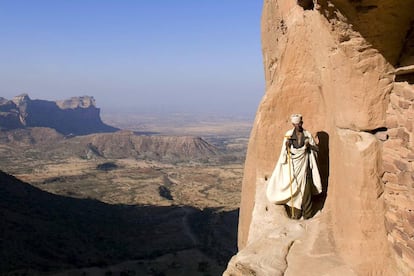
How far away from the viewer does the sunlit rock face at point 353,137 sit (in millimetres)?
6027

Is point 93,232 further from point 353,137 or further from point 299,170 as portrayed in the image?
point 353,137

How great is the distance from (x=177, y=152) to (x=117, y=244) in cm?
10195

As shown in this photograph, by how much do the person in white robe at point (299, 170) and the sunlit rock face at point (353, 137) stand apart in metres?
0.39

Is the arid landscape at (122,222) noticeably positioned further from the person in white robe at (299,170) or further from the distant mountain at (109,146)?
the distant mountain at (109,146)

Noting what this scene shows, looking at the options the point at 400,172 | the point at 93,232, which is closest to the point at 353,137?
the point at 400,172

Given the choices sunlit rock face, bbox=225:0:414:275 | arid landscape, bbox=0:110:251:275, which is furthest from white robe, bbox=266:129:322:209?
arid landscape, bbox=0:110:251:275

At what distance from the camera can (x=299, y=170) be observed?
9102 mm

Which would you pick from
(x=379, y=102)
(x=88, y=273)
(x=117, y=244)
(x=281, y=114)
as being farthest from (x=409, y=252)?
(x=117, y=244)

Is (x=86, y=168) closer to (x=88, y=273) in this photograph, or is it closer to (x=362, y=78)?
(x=88, y=273)

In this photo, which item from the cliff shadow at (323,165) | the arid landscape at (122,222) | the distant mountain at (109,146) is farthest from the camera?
the distant mountain at (109,146)

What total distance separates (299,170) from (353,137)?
7.42ft

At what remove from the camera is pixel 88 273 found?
28.3 metres

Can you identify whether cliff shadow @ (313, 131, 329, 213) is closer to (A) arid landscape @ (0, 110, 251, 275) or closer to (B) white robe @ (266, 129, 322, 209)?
(B) white robe @ (266, 129, 322, 209)

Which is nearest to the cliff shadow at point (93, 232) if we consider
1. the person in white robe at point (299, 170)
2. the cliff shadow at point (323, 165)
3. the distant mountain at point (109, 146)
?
the cliff shadow at point (323, 165)
